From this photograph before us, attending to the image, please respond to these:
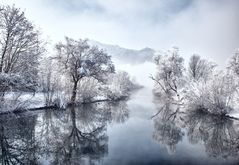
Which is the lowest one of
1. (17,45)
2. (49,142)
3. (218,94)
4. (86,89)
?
(49,142)

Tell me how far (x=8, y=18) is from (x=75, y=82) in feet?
52.7

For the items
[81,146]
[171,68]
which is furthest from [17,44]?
[171,68]

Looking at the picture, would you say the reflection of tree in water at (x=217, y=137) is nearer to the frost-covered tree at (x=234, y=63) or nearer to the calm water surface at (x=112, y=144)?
the calm water surface at (x=112, y=144)

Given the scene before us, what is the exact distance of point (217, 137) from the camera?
18797mm

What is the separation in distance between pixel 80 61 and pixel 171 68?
807 inches

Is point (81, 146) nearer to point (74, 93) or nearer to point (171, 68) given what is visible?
point (74, 93)

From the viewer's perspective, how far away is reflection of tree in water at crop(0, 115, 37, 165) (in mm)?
11328

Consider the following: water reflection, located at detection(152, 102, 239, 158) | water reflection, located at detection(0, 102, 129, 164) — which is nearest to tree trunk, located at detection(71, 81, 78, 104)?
water reflection, located at detection(0, 102, 129, 164)

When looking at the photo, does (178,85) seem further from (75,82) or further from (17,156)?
(17,156)

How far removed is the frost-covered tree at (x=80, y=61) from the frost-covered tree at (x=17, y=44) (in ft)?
37.6

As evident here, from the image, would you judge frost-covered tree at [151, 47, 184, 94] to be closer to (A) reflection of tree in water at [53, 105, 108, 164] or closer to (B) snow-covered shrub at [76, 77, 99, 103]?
(B) snow-covered shrub at [76, 77, 99, 103]

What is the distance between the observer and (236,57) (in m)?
57.6

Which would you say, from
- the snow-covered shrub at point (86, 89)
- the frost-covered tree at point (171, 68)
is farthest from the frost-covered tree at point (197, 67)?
the snow-covered shrub at point (86, 89)

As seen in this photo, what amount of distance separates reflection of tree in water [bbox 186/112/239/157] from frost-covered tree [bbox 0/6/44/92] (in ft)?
54.7
